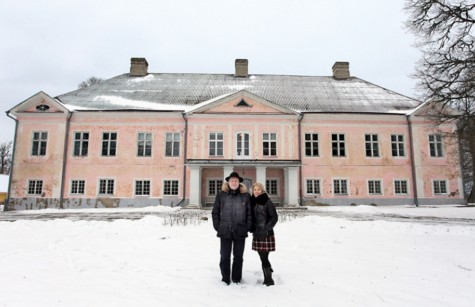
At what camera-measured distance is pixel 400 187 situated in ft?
70.8

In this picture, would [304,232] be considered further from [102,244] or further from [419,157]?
[419,157]

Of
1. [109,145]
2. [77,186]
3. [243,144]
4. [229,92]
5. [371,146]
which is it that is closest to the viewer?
[77,186]

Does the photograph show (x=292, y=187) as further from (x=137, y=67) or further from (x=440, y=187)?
(x=137, y=67)

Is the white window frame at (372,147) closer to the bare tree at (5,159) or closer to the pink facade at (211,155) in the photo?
the pink facade at (211,155)

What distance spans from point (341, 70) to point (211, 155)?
49.7 ft

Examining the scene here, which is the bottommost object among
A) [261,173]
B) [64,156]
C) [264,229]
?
[264,229]

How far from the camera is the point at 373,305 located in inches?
147

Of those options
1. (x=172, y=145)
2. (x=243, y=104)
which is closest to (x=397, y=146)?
(x=243, y=104)

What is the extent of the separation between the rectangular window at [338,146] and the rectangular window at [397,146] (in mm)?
3516

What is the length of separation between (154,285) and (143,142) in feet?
59.8

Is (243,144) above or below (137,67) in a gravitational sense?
below

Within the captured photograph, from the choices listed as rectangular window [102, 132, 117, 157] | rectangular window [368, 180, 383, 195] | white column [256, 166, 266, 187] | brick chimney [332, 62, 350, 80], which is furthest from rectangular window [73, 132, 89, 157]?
brick chimney [332, 62, 350, 80]

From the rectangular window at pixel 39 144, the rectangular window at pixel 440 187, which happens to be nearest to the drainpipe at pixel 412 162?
the rectangular window at pixel 440 187

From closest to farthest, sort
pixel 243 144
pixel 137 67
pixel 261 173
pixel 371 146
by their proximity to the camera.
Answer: pixel 261 173
pixel 243 144
pixel 371 146
pixel 137 67
